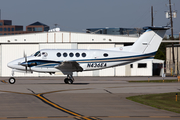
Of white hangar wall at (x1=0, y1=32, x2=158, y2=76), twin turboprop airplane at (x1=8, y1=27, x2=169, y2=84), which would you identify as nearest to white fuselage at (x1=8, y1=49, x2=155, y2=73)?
twin turboprop airplane at (x1=8, y1=27, x2=169, y2=84)

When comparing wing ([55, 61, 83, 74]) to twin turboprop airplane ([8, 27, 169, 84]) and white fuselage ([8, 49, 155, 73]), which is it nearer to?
twin turboprop airplane ([8, 27, 169, 84])

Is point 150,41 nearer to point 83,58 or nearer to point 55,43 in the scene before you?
point 83,58

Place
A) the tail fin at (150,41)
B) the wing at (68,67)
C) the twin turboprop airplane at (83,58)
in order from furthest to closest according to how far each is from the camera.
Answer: the tail fin at (150,41)
the twin turboprop airplane at (83,58)
the wing at (68,67)

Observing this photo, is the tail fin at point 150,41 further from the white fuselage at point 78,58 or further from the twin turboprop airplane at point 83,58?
the white fuselage at point 78,58

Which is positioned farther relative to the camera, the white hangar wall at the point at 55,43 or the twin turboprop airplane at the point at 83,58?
the white hangar wall at the point at 55,43

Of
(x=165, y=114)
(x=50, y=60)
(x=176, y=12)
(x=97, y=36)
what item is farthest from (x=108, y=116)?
(x=176, y=12)

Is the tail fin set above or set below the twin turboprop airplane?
above

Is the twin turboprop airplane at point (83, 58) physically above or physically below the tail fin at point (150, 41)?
below

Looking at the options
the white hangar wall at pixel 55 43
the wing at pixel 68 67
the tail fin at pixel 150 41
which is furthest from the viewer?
the white hangar wall at pixel 55 43

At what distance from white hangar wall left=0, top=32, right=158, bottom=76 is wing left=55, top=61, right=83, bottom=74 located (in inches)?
692

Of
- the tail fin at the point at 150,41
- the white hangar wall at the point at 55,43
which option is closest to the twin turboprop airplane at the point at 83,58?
the tail fin at the point at 150,41

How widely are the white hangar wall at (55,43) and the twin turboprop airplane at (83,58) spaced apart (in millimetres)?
16965

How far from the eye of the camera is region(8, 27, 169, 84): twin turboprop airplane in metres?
27.2

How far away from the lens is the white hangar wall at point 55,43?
45.4 metres
